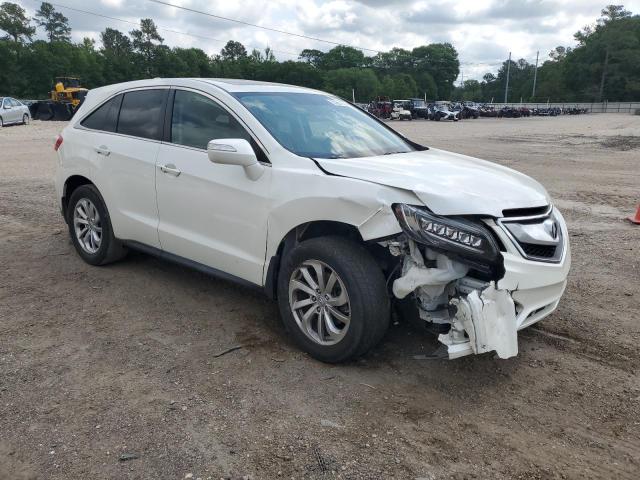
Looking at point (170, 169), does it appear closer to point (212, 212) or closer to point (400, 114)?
point (212, 212)

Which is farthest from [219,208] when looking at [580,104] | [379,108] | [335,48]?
[335,48]

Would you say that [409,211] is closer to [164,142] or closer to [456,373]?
[456,373]

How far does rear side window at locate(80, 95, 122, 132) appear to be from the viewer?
5.09 m

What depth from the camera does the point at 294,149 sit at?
3.81m

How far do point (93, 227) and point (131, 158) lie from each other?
1033mm

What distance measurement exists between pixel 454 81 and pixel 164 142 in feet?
458

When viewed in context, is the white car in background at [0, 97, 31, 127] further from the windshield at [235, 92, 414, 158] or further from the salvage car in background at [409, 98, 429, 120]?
the salvage car in background at [409, 98, 429, 120]

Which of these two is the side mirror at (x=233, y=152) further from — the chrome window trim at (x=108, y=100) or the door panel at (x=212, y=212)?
the chrome window trim at (x=108, y=100)

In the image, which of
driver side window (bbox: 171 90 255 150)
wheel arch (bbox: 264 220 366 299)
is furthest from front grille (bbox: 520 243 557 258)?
driver side window (bbox: 171 90 255 150)

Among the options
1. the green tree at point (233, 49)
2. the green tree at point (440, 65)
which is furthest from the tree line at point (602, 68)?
the green tree at point (233, 49)

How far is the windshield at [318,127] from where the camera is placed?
3936 mm

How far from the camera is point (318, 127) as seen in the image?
13.9 ft

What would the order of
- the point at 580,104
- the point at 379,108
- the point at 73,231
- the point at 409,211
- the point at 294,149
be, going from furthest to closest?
1. the point at 580,104
2. the point at 379,108
3. the point at 73,231
4. the point at 294,149
5. the point at 409,211

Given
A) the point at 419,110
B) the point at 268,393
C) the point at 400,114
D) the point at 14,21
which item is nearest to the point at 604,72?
the point at 419,110
